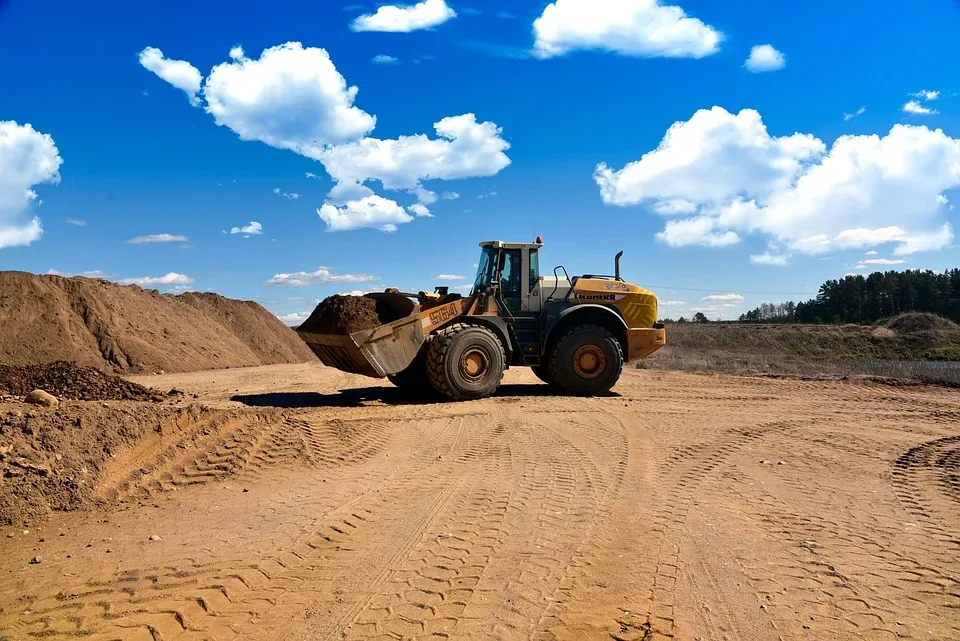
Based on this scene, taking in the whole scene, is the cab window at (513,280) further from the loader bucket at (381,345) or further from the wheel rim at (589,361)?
the loader bucket at (381,345)

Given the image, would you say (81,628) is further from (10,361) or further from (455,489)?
(10,361)

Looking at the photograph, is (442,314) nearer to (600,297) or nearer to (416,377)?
(416,377)

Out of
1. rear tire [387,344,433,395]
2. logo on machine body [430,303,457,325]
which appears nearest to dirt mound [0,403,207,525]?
rear tire [387,344,433,395]

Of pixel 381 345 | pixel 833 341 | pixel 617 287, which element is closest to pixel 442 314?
pixel 381 345

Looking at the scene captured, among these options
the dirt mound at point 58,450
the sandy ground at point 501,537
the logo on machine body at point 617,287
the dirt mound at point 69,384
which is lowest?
the sandy ground at point 501,537

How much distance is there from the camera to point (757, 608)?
12.9ft

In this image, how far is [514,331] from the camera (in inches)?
500

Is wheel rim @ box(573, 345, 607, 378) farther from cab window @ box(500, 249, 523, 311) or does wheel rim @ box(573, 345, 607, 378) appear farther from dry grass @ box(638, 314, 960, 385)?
dry grass @ box(638, 314, 960, 385)

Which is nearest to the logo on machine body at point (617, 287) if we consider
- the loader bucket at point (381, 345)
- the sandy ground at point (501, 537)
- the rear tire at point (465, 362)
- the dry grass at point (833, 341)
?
the rear tire at point (465, 362)

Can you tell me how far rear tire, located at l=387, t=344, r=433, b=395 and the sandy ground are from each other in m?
2.45

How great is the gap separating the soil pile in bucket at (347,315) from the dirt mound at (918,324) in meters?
36.3

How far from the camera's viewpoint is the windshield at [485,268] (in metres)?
12.8

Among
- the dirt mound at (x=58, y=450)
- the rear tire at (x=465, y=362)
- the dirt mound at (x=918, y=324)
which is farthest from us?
the dirt mound at (x=918, y=324)

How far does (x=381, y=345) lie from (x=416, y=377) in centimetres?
192
